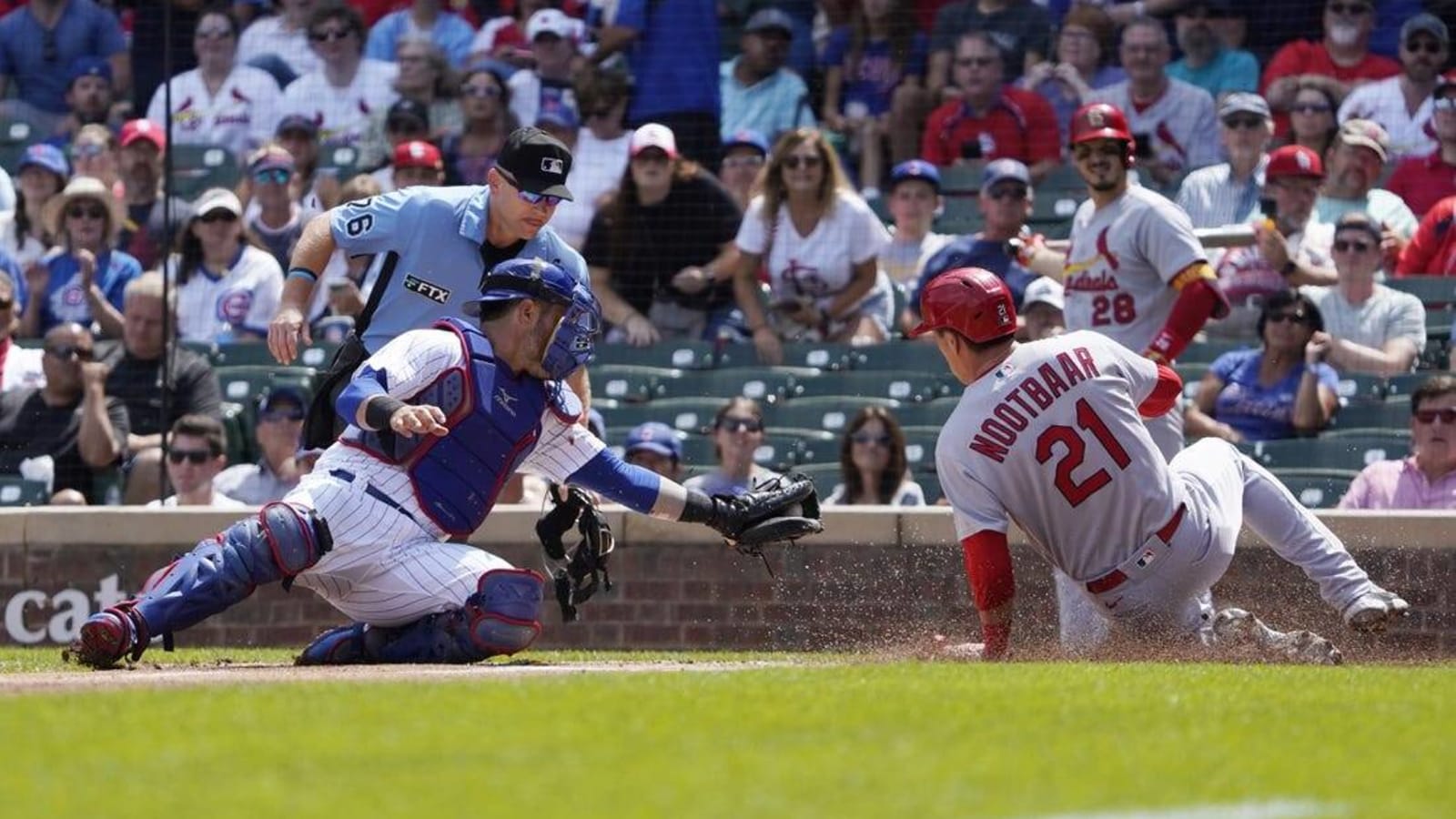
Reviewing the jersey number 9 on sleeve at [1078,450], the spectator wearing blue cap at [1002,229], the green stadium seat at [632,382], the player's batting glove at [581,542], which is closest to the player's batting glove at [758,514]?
the player's batting glove at [581,542]

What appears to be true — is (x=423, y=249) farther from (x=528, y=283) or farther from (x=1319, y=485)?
(x=1319, y=485)

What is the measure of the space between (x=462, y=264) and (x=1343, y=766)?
13.4 feet

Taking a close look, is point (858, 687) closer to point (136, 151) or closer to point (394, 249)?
point (394, 249)

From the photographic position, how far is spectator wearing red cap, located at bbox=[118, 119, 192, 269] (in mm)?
13703

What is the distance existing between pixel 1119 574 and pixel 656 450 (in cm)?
366

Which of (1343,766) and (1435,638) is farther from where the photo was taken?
(1435,638)

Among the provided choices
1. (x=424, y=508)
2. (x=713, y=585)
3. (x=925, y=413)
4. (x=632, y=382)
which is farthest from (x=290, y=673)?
(x=632, y=382)

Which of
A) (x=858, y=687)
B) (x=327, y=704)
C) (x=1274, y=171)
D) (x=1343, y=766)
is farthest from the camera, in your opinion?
(x=1274, y=171)

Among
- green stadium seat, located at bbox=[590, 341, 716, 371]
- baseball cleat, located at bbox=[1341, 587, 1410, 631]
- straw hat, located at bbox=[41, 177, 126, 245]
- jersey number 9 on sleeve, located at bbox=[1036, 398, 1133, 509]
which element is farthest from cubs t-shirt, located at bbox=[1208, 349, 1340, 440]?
straw hat, located at bbox=[41, 177, 126, 245]

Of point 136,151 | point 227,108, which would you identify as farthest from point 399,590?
point 227,108

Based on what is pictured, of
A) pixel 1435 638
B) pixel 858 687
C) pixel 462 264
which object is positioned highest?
pixel 462 264

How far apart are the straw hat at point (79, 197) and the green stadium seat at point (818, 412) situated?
154 inches

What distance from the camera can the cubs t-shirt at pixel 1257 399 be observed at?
10.6 m

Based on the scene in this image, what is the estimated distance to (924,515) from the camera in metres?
9.67
